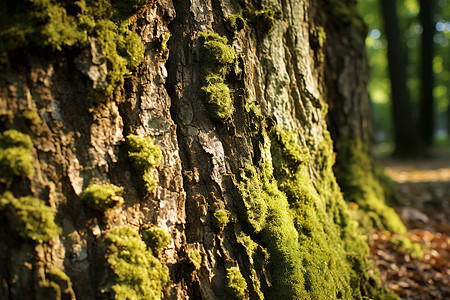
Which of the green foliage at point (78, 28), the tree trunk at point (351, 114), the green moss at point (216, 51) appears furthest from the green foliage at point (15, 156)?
the tree trunk at point (351, 114)

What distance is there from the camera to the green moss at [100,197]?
1.59m

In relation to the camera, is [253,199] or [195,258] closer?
[195,258]

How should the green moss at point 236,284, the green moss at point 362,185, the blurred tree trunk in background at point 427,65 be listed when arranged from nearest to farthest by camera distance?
the green moss at point 236,284 → the green moss at point 362,185 → the blurred tree trunk in background at point 427,65

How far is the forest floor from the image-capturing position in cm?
294

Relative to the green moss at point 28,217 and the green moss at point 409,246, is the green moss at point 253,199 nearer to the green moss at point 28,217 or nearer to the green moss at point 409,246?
the green moss at point 28,217

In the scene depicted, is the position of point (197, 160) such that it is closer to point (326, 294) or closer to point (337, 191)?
point (326, 294)

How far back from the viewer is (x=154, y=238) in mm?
1748

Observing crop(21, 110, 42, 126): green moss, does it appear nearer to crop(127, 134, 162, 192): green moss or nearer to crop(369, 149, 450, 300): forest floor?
crop(127, 134, 162, 192): green moss

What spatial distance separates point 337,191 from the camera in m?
2.92

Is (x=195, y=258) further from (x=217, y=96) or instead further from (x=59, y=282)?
(x=217, y=96)

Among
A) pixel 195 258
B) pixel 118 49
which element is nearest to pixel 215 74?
pixel 118 49

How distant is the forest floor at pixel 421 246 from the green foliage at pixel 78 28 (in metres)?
3.03

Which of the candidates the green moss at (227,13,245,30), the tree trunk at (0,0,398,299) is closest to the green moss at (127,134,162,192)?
the tree trunk at (0,0,398,299)

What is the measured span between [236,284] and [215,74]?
4.39 ft
